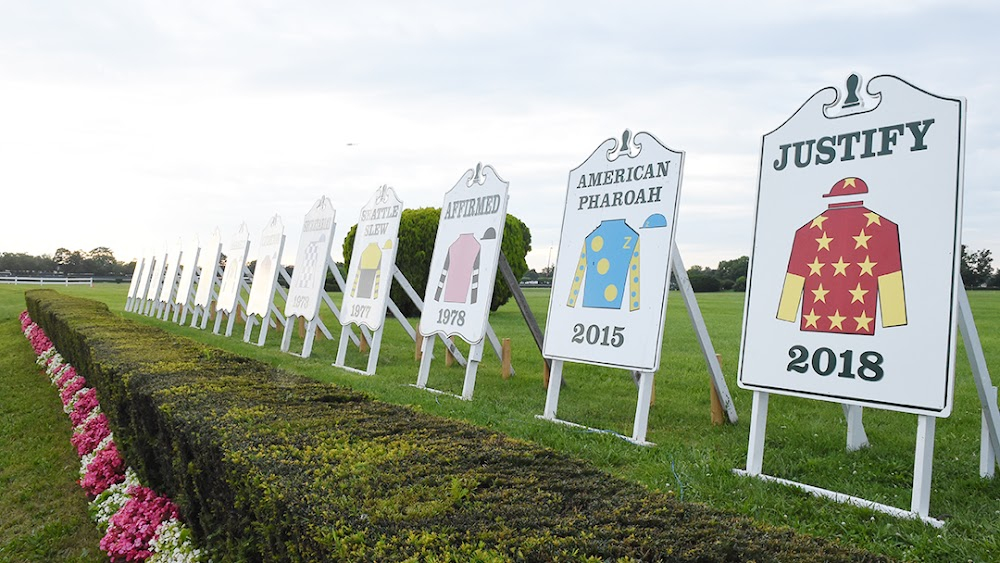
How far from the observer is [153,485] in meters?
4.82

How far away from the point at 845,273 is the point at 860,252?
0.45 ft

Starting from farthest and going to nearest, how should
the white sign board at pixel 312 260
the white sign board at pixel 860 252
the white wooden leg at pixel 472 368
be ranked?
the white sign board at pixel 312 260
the white wooden leg at pixel 472 368
the white sign board at pixel 860 252

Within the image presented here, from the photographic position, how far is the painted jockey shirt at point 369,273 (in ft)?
31.6

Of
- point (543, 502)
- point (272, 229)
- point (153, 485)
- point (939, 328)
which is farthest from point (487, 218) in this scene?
point (272, 229)

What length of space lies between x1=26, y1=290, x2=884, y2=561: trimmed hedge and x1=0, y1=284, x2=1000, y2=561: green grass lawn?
0.66m

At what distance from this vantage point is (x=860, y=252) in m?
4.34

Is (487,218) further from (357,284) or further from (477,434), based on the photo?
(477,434)

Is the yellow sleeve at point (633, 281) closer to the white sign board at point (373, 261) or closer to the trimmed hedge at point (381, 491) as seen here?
the trimmed hedge at point (381, 491)

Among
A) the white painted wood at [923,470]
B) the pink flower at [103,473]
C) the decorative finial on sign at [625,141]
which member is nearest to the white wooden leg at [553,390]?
the decorative finial on sign at [625,141]

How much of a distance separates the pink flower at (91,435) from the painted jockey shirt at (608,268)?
13.2 feet

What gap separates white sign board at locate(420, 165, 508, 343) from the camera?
24.6 feet

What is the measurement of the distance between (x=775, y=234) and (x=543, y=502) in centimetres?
287

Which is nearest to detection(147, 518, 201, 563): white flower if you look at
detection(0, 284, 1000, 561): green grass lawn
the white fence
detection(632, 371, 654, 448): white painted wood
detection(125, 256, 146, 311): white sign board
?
detection(0, 284, 1000, 561): green grass lawn

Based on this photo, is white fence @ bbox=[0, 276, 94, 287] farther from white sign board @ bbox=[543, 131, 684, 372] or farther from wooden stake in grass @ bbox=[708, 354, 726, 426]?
wooden stake in grass @ bbox=[708, 354, 726, 426]
